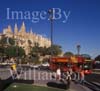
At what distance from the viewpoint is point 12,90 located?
5.99 metres

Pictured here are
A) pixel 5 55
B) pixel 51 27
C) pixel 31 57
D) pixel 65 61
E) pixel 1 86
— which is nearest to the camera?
pixel 1 86

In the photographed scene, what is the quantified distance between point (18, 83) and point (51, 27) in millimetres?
40143

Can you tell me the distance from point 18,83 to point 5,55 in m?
132

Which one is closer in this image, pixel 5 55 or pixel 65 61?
pixel 65 61

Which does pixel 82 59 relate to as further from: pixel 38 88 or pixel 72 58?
pixel 38 88

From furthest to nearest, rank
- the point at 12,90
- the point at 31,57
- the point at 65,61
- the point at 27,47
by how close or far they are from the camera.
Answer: the point at 27,47 < the point at 31,57 < the point at 65,61 < the point at 12,90

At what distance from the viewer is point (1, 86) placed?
6.43 metres

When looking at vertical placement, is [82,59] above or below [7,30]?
below

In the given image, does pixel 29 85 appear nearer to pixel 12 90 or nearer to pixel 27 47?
pixel 12 90

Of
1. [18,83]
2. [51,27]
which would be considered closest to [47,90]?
[18,83]

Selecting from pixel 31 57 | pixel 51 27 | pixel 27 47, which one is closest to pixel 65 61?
pixel 51 27

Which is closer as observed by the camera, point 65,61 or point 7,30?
point 65,61

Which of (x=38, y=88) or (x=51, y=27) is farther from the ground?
(x=51, y=27)

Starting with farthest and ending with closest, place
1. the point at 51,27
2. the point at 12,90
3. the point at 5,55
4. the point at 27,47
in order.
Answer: the point at 27,47
the point at 5,55
the point at 51,27
the point at 12,90
